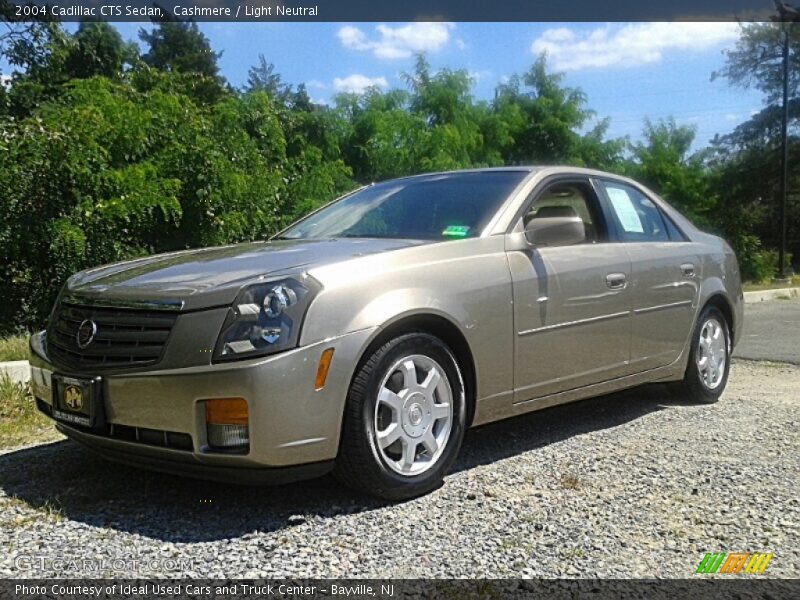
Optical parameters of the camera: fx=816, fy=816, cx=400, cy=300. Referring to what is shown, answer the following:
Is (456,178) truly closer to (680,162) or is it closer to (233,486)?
(233,486)

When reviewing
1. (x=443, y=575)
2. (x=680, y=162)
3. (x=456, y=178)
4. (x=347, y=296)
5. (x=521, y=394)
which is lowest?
(x=443, y=575)

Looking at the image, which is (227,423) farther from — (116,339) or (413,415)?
(413,415)

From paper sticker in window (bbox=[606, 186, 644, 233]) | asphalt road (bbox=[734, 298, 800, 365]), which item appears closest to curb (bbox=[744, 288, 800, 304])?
asphalt road (bbox=[734, 298, 800, 365])

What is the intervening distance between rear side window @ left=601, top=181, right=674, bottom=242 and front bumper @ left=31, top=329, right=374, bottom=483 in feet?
8.10

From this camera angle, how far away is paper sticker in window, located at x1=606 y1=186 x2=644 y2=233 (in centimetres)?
530

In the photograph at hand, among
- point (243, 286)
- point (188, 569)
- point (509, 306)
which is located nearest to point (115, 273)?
point (243, 286)

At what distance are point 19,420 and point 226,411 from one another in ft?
8.83

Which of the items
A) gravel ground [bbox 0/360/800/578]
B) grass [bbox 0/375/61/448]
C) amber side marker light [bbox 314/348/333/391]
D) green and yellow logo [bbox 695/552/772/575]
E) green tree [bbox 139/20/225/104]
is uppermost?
green tree [bbox 139/20/225/104]

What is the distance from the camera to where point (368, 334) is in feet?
11.4

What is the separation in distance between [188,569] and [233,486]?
1023mm

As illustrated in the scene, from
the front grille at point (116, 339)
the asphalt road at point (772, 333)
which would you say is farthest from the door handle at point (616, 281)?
the asphalt road at point (772, 333)

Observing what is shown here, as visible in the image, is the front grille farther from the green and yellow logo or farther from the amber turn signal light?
the green and yellow logo

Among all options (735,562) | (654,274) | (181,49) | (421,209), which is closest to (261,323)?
(421,209)

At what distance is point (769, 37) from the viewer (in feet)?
102
